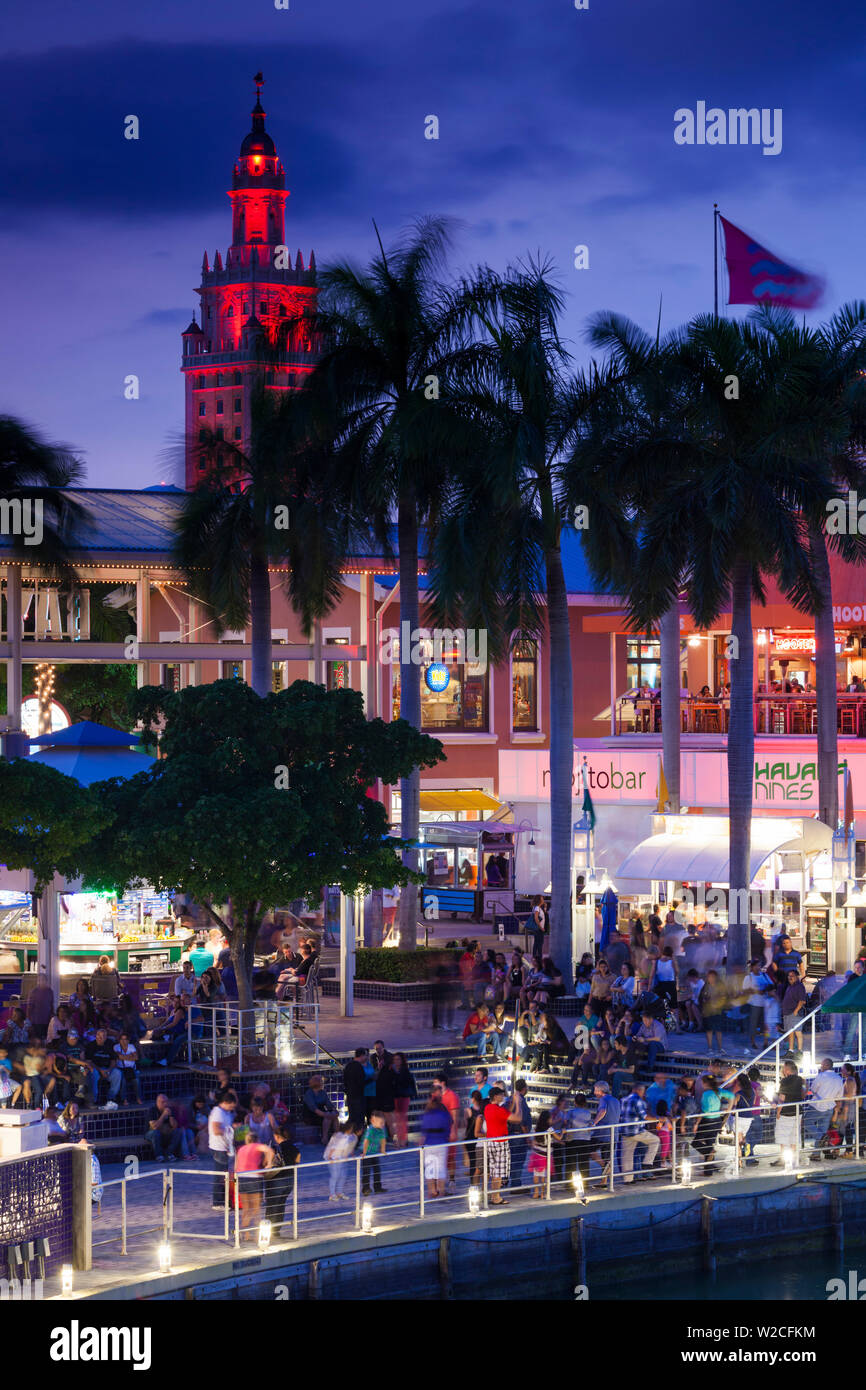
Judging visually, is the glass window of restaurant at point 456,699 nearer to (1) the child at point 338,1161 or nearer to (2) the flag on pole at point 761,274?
(2) the flag on pole at point 761,274

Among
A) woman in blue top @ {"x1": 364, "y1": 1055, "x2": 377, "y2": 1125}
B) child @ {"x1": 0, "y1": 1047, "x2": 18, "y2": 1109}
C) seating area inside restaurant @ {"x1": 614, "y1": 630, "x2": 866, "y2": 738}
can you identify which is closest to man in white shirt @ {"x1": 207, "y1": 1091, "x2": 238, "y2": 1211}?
woman in blue top @ {"x1": 364, "y1": 1055, "x2": 377, "y2": 1125}

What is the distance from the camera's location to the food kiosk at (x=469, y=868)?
1960 inches

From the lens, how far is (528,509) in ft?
119

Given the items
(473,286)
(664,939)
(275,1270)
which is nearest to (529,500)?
(473,286)

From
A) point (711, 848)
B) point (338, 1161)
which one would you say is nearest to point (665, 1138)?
point (338, 1161)

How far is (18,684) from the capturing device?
44.0 meters

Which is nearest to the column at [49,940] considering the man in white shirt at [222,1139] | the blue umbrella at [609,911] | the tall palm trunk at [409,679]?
the man in white shirt at [222,1139]

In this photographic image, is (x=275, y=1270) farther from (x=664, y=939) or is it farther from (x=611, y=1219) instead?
(x=664, y=939)

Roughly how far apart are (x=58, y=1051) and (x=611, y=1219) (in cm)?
803

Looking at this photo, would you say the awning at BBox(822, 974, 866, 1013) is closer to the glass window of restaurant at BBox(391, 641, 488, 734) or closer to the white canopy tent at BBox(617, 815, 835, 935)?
the white canopy tent at BBox(617, 815, 835, 935)

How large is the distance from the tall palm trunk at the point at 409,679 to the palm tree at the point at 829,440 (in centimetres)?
780

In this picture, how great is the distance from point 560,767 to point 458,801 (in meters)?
17.9
